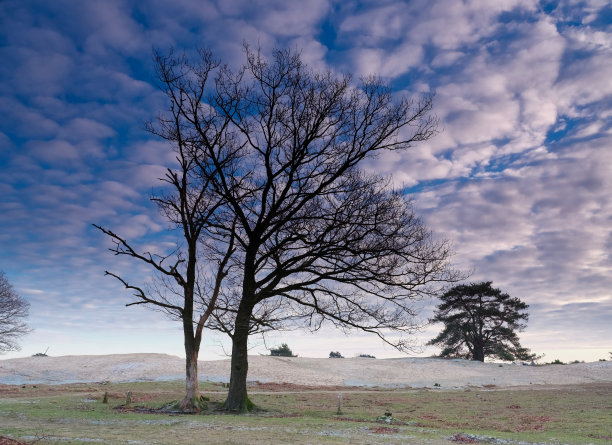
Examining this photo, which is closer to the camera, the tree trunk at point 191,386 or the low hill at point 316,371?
the tree trunk at point 191,386

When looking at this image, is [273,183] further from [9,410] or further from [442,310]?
[442,310]

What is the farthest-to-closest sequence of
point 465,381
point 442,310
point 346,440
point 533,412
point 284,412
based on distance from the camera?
point 442,310, point 465,381, point 533,412, point 284,412, point 346,440

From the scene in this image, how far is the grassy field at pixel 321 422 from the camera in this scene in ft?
50.9

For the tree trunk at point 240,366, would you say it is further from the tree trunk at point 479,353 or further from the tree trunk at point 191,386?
the tree trunk at point 479,353

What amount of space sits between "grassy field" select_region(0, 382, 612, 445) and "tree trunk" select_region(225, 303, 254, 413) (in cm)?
89

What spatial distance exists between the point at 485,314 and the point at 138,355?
4676cm

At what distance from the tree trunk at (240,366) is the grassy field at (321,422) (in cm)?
89

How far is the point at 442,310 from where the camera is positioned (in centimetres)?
6994

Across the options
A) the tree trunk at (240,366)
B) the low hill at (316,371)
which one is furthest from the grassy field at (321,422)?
the low hill at (316,371)

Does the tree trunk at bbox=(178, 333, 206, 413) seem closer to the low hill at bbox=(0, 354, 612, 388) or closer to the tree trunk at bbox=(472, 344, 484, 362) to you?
the low hill at bbox=(0, 354, 612, 388)

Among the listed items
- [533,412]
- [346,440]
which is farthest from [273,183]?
[533,412]

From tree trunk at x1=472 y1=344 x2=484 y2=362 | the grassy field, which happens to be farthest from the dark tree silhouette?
the grassy field

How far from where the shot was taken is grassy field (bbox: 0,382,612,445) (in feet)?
50.9

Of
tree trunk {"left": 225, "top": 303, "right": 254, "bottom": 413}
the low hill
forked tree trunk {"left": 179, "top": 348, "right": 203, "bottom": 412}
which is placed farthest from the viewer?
the low hill
